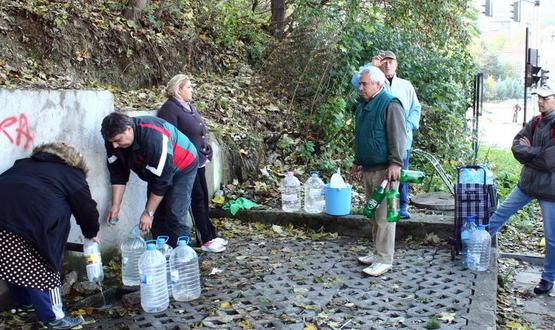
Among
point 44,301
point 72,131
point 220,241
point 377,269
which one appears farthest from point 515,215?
point 44,301

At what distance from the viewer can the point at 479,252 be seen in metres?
5.15

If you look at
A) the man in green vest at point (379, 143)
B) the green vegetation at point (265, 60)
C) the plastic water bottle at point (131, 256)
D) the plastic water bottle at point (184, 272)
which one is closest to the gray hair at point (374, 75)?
the man in green vest at point (379, 143)

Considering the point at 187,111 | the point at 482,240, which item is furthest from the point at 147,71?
the point at 482,240

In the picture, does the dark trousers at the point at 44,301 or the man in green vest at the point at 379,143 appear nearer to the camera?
the dark trousers at the point at 44,301

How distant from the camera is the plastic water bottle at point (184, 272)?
14.5 ft

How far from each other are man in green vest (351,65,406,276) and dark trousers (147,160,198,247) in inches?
65.6

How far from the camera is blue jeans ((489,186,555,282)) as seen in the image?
5125 mm

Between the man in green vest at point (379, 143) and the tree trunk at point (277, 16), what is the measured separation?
748 cm

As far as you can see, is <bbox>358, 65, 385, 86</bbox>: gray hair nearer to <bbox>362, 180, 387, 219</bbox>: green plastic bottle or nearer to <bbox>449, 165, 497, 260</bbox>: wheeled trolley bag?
<bbox>362, 180, 387, 219</bbox>: green plastic bottle

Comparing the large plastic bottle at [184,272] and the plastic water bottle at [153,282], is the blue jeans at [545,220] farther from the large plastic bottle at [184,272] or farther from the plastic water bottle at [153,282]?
the plastic water bottle at [153,282]

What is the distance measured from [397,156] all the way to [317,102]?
521cm

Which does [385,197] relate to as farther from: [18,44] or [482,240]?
[18,44]

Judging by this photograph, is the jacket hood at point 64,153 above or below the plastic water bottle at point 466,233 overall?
above

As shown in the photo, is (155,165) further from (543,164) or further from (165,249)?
(543,164)
